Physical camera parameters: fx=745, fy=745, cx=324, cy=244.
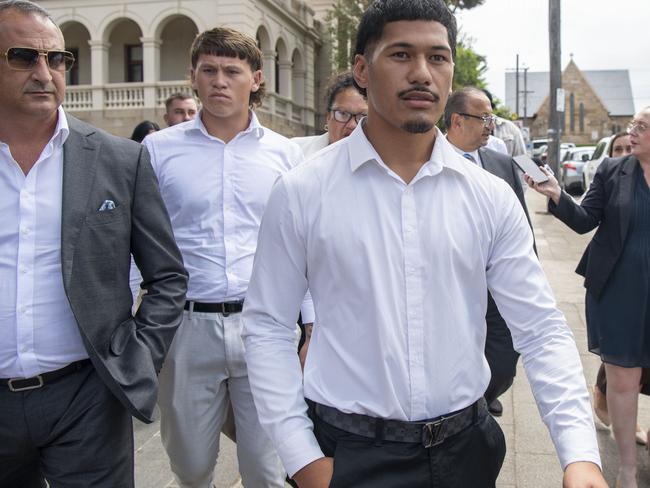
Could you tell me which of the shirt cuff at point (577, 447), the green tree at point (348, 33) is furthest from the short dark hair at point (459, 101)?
the green tree at point (348, 33)

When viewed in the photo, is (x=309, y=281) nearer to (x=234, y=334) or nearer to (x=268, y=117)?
(x=234, y=334)

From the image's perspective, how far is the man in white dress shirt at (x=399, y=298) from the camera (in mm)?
2018

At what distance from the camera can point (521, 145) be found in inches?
349

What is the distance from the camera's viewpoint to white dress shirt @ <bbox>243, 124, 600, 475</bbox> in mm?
2023

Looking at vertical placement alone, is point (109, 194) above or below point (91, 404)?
above

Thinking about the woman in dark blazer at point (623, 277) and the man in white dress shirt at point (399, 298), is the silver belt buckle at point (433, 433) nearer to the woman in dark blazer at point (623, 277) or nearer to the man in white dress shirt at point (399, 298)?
the man in white dress shirt at point (399, 298)

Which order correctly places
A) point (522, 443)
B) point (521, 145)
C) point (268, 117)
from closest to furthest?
point (522, 443)
point (521, 145)
point (268, 117)

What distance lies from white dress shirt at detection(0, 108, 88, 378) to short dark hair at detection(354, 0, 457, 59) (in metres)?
1.20

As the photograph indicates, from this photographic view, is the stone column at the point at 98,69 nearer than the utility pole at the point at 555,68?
No

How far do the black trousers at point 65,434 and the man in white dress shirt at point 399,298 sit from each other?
0.77 m

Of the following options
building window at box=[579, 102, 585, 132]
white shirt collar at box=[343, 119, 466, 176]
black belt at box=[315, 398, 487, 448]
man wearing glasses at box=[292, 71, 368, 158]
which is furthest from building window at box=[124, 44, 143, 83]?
building window at box=[579, 102, 585, 132]

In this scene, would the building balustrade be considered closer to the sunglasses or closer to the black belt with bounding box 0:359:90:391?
the sunglasses

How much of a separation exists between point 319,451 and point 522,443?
3171 mm

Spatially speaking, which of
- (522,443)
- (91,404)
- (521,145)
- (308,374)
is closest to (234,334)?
(91,404)
